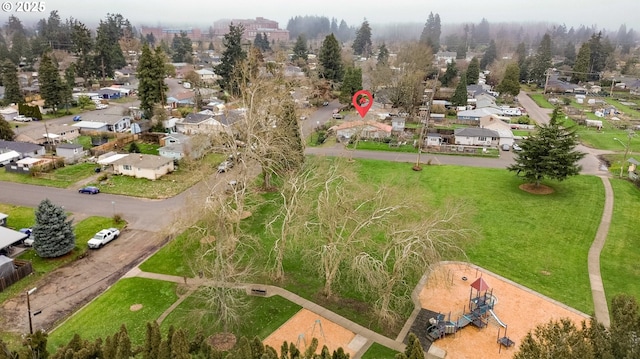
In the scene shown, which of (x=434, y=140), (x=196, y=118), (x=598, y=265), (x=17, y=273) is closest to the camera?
(x=17, y=273)

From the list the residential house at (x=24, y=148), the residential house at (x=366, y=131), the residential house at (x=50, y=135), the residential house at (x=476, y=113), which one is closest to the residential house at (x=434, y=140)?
the residential house at (x=366, y=131)

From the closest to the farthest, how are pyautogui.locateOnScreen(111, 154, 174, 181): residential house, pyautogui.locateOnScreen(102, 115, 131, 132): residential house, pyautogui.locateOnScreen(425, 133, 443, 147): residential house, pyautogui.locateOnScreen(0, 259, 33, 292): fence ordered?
1. pyautogui.locateOnScreen(0, 259, 33, 292): fence
2. pyautogui.locateOnScreen(111, 154, 174, 181): residential house
3. pyautogui.locateOnScreen(425, 133, 443, 147): residential house
4. pyautogui.locateOnScreen(102, 115, 131, 132): residential house

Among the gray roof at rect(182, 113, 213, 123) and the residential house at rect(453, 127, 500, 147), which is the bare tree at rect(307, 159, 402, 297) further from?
the gray roof at rect(182, 113, 213, 123)

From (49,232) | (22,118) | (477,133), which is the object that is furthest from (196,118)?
(477,133)

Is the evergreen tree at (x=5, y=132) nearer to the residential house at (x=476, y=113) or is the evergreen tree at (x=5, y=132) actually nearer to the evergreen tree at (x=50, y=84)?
the evergreen tree at (x=50, y=84)

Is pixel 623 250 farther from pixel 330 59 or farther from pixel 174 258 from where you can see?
pixel 330 59

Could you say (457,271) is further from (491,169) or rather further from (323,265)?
(491,169)

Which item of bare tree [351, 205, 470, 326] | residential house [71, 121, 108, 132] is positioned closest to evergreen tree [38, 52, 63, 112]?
residential house [71, 121, 108, 132]
